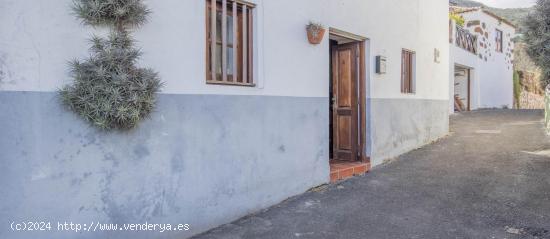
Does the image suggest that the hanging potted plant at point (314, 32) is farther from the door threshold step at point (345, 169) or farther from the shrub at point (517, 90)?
the shrub at point (517, 90)

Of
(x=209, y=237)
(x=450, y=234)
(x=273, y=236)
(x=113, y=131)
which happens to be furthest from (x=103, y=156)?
(x=450, y=234)

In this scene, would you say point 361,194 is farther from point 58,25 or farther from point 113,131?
point 58,25

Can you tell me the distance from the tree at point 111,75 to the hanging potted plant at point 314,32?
2.50m

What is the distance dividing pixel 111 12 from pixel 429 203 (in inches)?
166

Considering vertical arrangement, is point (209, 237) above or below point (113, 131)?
below

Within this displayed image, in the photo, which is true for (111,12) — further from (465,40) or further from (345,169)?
(465,40)

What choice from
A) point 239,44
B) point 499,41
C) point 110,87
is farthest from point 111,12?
point 499,41

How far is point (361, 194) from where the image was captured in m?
5.58

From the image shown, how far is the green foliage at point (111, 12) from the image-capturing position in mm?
3328

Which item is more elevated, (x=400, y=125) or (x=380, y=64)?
(x=380, y=64)

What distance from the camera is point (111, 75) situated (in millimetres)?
3387

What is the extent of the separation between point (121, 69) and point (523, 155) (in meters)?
7.18

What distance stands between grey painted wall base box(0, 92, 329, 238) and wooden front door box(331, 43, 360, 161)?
58.3 inches

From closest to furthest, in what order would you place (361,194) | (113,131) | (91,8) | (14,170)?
(14,170) < (91,8) < (113,131) < (361,194)
